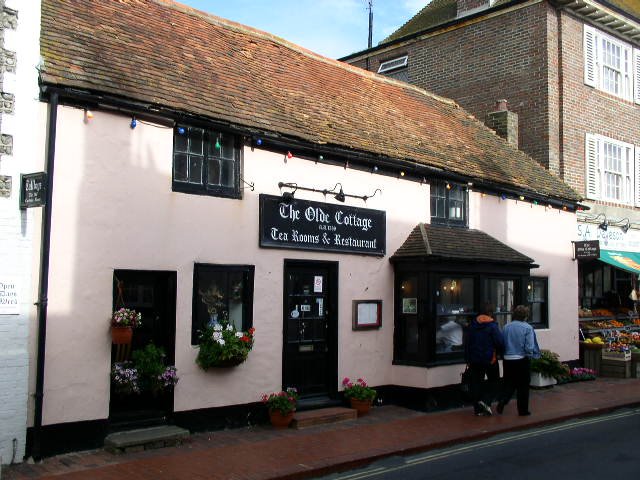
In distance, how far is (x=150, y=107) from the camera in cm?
893

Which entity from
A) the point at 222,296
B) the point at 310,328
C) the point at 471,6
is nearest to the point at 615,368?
the point at 310,328

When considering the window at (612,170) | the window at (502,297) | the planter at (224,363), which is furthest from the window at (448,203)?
the window at (612,170)

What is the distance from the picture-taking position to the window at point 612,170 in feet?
59.9

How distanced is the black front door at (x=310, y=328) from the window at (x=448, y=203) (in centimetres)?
303

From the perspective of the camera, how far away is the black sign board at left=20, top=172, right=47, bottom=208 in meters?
7.50

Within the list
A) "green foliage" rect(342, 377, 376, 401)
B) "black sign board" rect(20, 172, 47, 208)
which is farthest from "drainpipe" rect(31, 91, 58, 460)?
"green foliage" rect(342, 377, 376, 401)

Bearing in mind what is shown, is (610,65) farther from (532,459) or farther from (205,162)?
(532,459)

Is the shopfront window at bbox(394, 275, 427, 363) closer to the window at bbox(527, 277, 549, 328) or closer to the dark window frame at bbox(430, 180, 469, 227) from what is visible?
the dark window frame at bbox(430, 180, 469, 227)

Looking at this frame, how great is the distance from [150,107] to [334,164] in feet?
11.4

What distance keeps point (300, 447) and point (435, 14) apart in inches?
667

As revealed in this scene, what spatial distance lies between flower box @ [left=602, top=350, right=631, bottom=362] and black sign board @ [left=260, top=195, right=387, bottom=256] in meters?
7.61

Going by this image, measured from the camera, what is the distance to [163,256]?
9031 mm

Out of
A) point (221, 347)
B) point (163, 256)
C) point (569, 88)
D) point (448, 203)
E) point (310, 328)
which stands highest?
point (569, 88)

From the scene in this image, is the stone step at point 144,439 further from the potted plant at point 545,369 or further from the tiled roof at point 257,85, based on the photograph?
the potted plant at point 545,369
